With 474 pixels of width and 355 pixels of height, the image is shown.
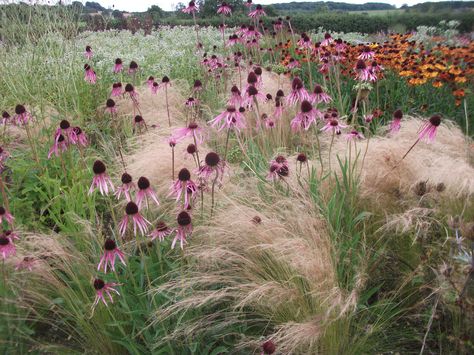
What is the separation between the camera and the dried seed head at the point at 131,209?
1632 millimetres

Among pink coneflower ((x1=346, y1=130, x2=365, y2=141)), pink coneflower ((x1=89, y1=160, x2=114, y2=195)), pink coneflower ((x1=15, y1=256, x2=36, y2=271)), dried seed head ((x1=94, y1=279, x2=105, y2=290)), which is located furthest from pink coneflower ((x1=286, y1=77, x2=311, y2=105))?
pink coneflower ((x1=15, y1=256, x2=36, y2=271))

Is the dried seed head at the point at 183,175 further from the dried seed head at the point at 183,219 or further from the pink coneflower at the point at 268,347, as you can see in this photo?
the pink coneflower at the point at 268,347

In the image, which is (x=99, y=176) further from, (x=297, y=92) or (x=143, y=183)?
(x=297, y=92)

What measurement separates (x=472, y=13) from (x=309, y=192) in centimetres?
1177

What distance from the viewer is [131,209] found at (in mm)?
1638

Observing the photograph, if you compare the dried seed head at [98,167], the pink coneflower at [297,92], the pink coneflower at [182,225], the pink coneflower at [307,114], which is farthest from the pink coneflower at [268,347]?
the pink coneflower at [297,92]

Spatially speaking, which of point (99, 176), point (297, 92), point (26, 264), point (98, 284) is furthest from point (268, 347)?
point (297, 92)

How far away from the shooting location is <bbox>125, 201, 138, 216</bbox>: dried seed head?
5.36 ft

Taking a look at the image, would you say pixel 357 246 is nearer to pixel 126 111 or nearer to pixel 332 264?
pixel 332 264

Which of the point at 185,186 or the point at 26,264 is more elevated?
the point at 185,186

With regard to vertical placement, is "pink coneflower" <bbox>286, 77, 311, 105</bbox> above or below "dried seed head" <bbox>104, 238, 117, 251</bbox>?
above

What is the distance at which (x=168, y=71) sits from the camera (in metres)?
5.53

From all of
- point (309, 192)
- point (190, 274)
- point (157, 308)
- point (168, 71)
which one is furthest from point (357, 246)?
point (168, 71)

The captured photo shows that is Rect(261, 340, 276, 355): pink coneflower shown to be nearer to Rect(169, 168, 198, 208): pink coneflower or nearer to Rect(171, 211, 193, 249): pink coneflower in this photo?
Rect(171, 211, 193, 249): pink coneflower
